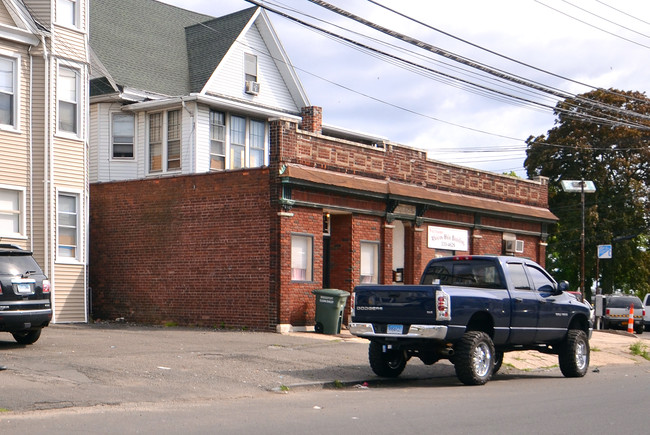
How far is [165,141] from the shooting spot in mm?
27656

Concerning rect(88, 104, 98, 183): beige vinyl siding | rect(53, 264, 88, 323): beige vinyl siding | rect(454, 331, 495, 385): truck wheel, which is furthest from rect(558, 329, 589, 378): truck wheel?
rect(88, 104, 98, 183): beige vinyl siding

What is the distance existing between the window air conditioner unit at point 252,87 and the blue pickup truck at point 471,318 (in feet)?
51.5

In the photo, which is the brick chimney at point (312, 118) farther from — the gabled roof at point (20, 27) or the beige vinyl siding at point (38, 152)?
the gabled roof at point (20, 27)

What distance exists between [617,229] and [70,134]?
32686mm

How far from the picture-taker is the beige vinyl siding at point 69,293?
2269cm

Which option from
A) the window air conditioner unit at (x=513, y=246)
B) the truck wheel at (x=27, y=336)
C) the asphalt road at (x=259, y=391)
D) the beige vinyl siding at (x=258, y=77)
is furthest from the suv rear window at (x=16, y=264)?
the window air conditioner unit at (x=513, y=246)

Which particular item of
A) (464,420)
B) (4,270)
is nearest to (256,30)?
(4,270)

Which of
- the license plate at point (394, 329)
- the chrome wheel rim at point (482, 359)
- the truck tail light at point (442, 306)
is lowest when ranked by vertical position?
the chrome wheel rim at point (482, 359)

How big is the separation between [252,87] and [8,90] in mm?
9665

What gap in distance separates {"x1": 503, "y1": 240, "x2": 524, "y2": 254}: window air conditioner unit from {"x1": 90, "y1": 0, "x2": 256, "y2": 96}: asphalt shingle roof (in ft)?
37.0

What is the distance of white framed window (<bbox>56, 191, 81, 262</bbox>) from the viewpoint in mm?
23031

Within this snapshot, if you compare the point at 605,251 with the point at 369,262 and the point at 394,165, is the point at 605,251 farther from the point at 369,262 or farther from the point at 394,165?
the point at 369,262

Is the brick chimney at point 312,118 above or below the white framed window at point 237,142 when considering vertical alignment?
above

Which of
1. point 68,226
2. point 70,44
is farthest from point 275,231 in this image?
point 70,44
